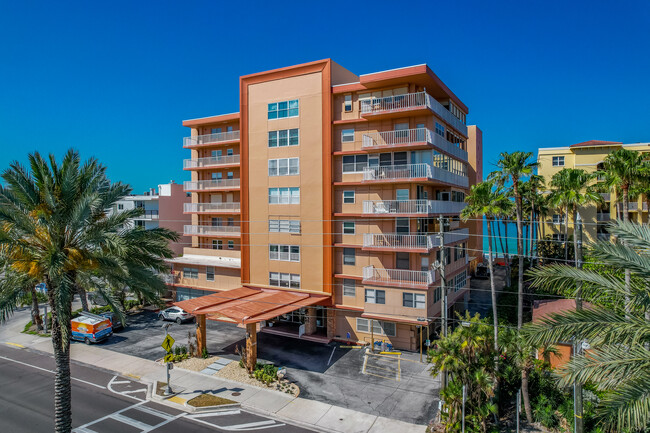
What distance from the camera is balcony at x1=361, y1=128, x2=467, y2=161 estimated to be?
28.5m

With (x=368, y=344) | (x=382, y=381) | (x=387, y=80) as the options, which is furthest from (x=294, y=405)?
(x=387, y=80)

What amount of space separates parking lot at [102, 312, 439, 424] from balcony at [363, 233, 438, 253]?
7710mm

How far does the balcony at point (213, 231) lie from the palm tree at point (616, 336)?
3303 cm

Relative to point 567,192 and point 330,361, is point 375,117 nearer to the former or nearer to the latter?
point 567,192

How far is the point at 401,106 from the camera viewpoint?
29375 mm

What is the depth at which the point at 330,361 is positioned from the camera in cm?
2808

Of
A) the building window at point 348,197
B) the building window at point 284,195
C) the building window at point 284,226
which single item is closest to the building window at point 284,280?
the building window at point 284,226

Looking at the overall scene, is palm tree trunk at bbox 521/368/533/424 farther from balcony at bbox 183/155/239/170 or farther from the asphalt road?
balcony at bbox 183/155/239/170

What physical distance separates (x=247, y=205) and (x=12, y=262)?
69.9ft

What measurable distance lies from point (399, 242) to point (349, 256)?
14.2 feet

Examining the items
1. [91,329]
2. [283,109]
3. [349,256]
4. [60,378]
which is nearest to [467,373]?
[349,256]

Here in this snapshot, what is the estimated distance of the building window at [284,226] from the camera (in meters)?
33.2

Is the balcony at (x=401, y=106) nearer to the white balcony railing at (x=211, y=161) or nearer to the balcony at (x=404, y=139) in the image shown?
the balcony at (x=404, y=139)

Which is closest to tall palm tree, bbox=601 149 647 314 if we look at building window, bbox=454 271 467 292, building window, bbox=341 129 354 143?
building window, bbox=454 271 467 292
